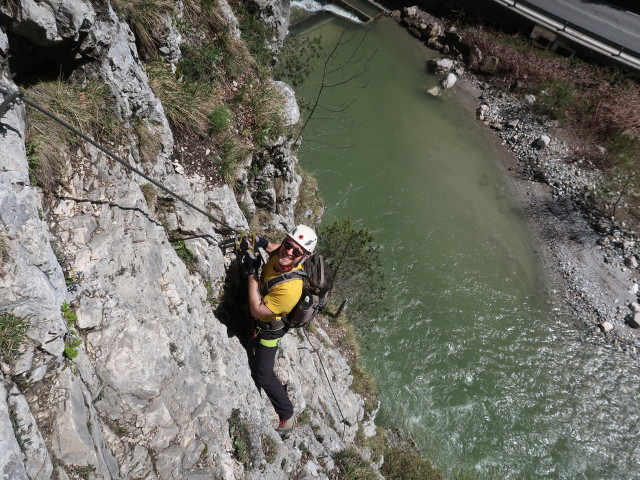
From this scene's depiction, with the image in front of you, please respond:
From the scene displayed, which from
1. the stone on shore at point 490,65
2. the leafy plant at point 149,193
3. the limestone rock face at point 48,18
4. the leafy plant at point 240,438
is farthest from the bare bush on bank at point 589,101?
the limestone rock face at point 48,18

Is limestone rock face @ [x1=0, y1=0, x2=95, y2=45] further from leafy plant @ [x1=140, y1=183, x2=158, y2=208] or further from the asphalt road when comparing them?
→ the asphalt road

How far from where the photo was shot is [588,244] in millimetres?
17891

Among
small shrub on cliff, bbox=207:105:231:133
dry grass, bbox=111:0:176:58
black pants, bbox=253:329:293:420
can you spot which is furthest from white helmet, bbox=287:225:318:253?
dry grass, bbox=111:0:176:58

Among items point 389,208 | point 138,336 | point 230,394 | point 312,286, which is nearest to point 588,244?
point 389,208

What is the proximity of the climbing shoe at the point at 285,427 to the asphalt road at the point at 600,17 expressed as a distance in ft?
81.3

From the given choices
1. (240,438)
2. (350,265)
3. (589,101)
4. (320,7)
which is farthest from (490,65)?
(240,438)

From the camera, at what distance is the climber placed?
569cm

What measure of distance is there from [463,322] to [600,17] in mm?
19767

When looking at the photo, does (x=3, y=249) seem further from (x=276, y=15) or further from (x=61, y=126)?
(x=276, y=15)

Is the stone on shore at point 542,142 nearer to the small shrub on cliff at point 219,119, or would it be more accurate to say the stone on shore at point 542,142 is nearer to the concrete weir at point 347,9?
the concrete weir at point 347,9

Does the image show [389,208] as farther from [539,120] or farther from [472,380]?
[539,120]

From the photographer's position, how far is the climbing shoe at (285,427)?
7078 mm

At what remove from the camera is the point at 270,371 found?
6.63 metres

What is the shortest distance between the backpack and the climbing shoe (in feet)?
6.46
